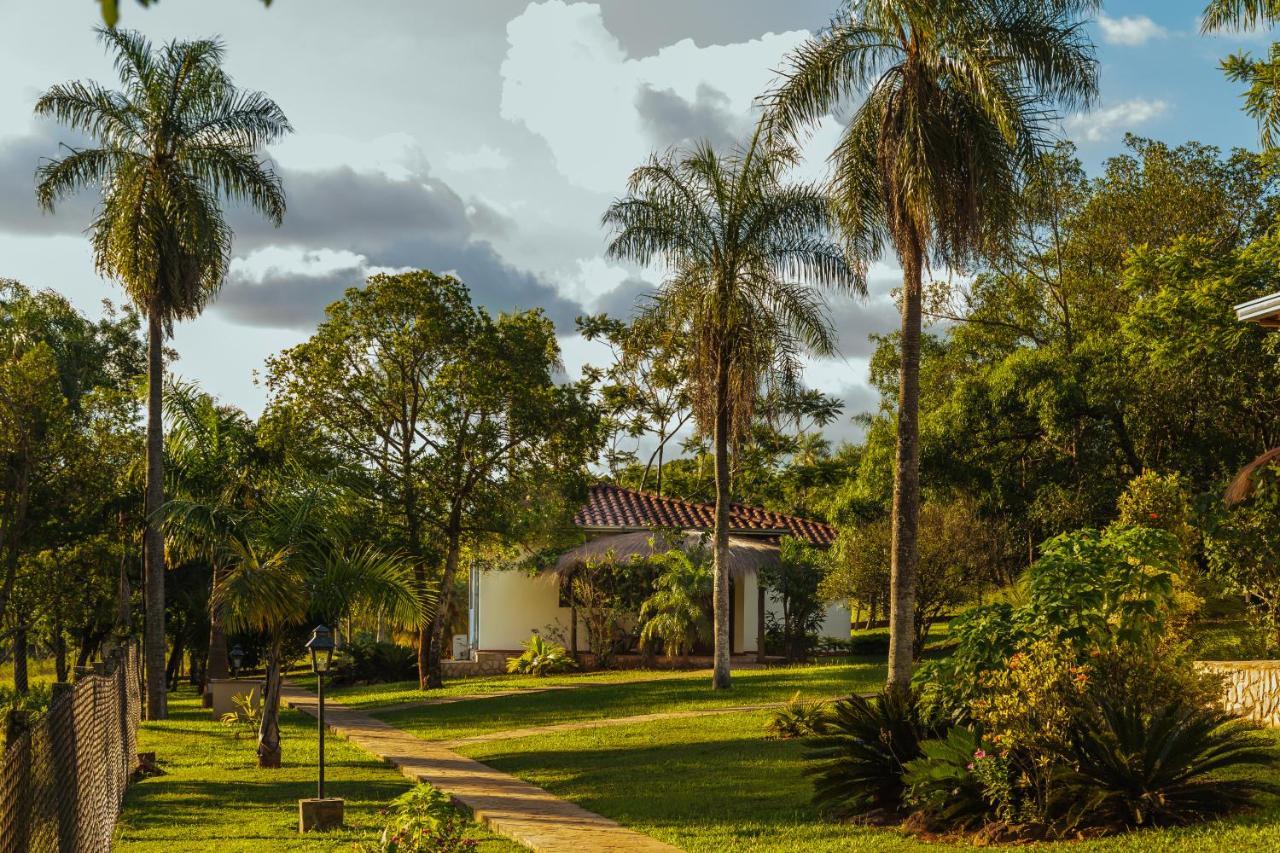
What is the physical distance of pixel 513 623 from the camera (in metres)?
32.4

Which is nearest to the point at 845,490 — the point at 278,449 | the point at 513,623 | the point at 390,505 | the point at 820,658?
the point at 820,658

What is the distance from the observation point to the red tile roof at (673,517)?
32250mm

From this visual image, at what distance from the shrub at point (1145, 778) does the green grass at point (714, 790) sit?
0.80ft

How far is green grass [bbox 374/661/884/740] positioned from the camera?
1966 centimetres

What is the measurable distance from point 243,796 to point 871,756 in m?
6.91

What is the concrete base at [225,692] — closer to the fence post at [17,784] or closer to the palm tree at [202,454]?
the palm tree at [202,454]

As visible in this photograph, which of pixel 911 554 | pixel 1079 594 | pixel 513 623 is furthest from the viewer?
pixel 513 623

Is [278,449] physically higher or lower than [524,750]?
higher

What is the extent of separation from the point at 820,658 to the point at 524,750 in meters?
14.6

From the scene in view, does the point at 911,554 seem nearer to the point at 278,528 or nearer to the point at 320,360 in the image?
the point at 278,528

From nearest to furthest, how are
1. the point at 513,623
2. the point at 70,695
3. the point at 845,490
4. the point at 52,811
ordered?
the point at 52,811
the point at 70,695
the point at 513,623
the point at 845,490

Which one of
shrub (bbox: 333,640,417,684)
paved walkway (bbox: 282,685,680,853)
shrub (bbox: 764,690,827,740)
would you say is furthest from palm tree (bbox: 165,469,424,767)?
shrub (bbox: 333,640,417,684)

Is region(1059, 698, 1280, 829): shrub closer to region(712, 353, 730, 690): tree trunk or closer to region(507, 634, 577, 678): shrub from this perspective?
region(712, 353, 730, 690): tree trunk

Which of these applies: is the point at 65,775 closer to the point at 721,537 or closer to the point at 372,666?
the point at 721,537
